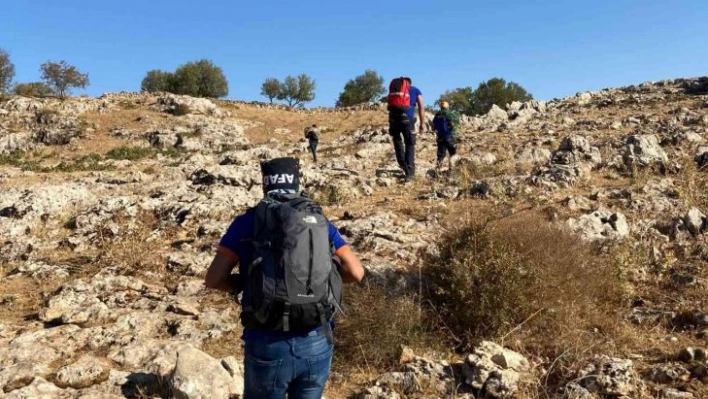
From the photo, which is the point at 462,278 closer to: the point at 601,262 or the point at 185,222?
the point at 601,262

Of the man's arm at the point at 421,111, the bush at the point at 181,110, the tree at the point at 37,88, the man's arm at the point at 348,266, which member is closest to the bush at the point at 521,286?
the man's arm at the point at 348,266

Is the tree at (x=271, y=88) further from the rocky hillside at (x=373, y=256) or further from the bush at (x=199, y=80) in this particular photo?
the rocky hillside at (x=373, y=256)

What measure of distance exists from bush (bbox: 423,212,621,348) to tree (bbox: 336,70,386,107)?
6141 cm

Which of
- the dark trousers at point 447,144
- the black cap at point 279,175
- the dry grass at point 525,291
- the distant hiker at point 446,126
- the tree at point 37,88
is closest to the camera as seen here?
the black cap at point 279,175

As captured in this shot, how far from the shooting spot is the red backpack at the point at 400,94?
11.4 metres

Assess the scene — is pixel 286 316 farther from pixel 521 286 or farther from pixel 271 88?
pixel 271 88

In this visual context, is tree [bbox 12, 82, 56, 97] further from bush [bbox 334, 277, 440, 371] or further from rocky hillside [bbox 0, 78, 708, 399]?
bush [bbox 334, 277, 440, 371]

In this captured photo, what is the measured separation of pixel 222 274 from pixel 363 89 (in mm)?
66310

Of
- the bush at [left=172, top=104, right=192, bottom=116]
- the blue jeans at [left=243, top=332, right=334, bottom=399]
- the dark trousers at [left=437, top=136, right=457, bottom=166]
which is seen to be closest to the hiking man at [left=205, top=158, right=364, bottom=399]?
the blue jeans at [left=243, top=332, right=334, bottom=399]

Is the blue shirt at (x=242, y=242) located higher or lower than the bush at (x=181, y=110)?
lower

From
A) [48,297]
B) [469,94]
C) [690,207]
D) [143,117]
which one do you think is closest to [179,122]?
[143,117]

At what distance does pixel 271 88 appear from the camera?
68562 mm

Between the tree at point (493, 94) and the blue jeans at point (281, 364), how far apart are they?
61.0 meters

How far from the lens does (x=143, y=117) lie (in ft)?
111
